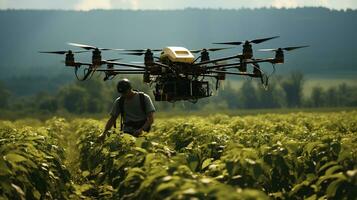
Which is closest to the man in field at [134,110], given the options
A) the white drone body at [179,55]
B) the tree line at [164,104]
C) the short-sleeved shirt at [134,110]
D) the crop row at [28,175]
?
the short-sleeved shirt at [134,110]

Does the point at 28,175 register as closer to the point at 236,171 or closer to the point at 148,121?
the point at 236,171

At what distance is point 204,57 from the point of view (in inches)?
583

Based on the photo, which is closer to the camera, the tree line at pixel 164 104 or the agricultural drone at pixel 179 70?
the agricultural drone at pixel 179 70

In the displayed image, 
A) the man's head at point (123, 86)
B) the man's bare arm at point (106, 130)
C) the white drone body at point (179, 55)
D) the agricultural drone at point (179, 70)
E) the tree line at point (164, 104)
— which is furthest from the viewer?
the tree line at point (164, 104)

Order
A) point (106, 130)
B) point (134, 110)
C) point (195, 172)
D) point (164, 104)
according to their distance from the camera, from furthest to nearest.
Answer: point (164, 104)
point (134, 110)
point (106, 130)
point (195, 172)

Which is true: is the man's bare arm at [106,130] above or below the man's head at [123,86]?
below

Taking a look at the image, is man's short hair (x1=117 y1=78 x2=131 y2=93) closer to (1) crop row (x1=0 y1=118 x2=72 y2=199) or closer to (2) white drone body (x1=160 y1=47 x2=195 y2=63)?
(2) white drone body (x1=160 y1=47 x2=195 y2=63)

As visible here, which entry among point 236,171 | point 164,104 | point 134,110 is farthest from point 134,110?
point 164,104

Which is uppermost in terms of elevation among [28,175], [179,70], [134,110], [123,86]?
[179,70]

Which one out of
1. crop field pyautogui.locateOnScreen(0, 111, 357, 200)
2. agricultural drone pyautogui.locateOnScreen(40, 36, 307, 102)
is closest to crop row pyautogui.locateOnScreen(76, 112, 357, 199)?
crop field pyautogui.locateOnScreen(0, 111, 357, 200)

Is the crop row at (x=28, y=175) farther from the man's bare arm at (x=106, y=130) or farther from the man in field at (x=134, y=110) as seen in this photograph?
the man in field at (x=134, y=110)

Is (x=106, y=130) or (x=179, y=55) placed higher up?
(x=179, y=55)

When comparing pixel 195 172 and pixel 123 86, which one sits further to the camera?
pixel 123 86

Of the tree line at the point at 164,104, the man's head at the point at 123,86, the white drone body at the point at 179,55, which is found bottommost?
the tree line at the point at 164,104
